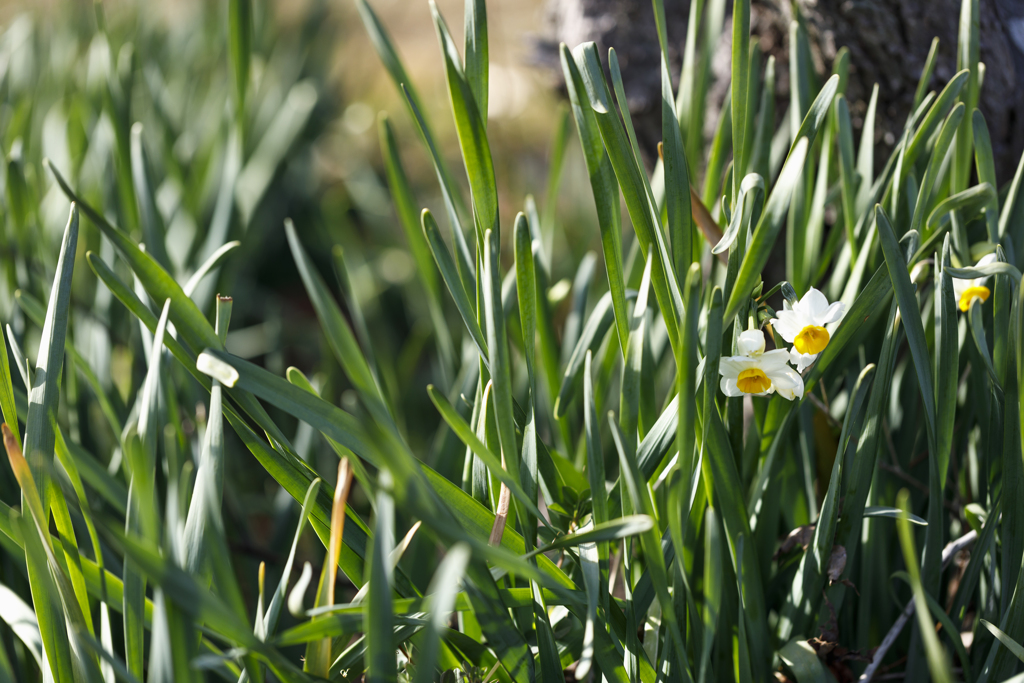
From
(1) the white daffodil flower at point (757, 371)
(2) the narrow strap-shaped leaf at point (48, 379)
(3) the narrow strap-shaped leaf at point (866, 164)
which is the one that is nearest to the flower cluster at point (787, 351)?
(1) the white daffodil flower at point (757, 371)

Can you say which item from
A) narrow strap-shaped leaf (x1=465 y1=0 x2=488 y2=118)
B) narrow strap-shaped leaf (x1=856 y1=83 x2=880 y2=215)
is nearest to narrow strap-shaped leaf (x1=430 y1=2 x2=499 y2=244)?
narrow strap-shaped leaf (x1=465 y1=0 x2=488 y2=118)

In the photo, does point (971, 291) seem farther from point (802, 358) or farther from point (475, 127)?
point (475, 127)

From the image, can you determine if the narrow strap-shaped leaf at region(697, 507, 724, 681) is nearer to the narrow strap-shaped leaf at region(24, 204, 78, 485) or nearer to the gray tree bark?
the narrow strap-shaped leaf at region(24, 204, 78, 485)

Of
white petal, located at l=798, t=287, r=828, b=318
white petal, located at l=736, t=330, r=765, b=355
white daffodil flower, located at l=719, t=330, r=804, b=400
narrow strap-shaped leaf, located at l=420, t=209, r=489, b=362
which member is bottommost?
white daffodil flower, located at l=719, t=330, r=804, b=400

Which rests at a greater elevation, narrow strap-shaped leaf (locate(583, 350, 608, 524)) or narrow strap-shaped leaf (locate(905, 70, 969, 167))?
narrow strap-shaped leaf (locate(905, 70, 969, 167))

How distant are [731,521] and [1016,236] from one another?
31cm

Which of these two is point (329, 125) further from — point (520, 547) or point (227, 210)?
point (520, 547)

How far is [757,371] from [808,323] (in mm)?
41

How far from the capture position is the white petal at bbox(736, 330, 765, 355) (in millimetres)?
346

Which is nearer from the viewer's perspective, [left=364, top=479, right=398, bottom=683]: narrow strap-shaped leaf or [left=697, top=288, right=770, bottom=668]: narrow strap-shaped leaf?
[left=364, top=479, right=398, bottom=683]: narrow strap-shaped leaf

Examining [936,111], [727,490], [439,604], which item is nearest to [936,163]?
[936,111]

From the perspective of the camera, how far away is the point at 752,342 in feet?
1.14

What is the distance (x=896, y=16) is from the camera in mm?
608

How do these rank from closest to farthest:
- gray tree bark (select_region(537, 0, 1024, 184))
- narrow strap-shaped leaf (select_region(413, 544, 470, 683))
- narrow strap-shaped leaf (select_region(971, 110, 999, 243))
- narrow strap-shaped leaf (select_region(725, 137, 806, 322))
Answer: narrow strap-shaped leaf (select_region(413, 544, 470, 683)) → narrow strap-shaped leaf (select_region(725, 137, 806, 322)) → narrow strap-shaped leaf (select_region(971, 110, 999, 243)) → gray tree bark (select_region(537, 0, 1024, 184))
